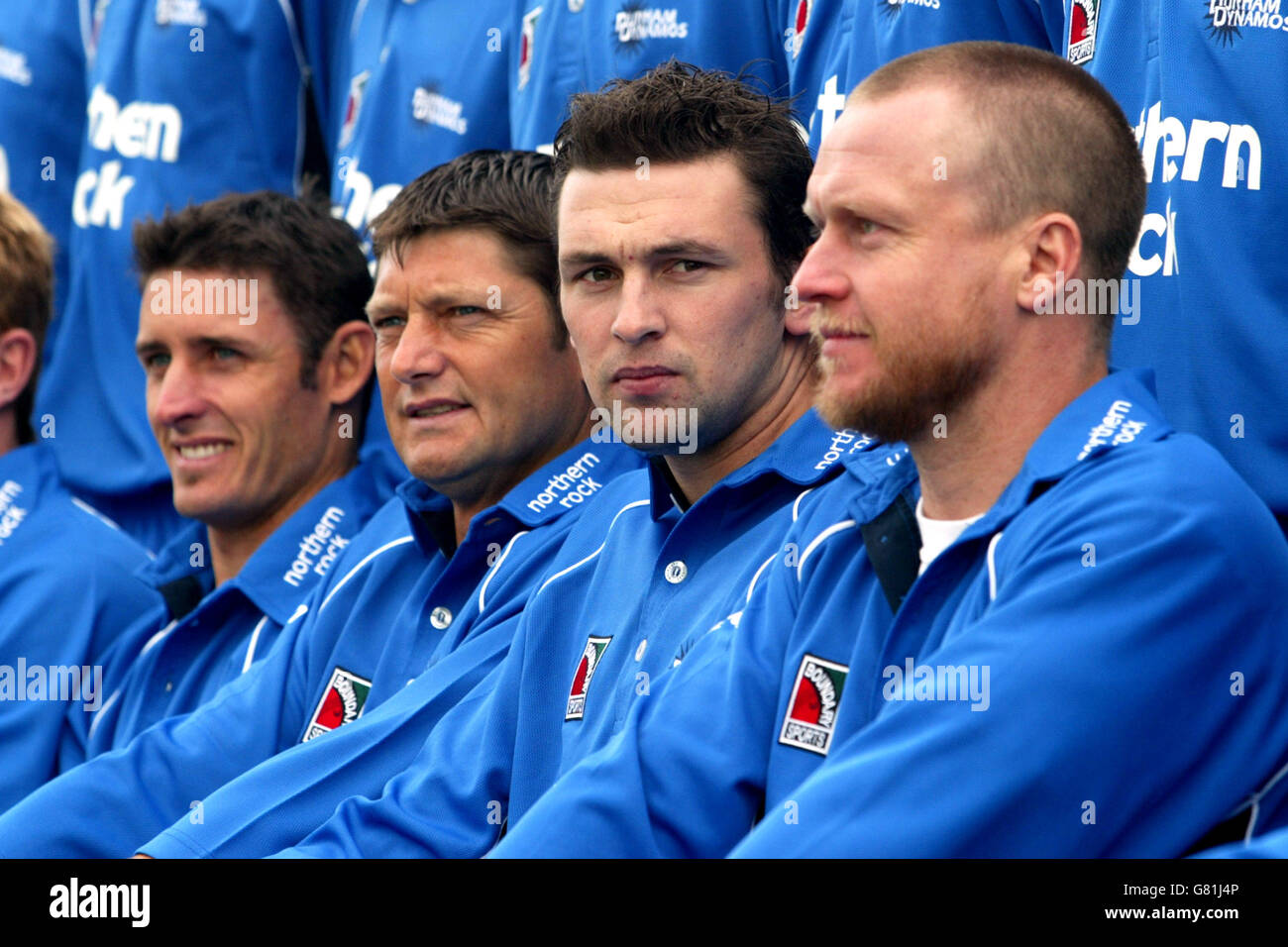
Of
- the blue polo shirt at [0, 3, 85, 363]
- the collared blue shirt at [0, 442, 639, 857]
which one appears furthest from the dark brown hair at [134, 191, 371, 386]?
the blue polo shirt at [0, 3, 85, 363]

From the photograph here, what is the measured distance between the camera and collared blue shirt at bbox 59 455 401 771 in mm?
3941

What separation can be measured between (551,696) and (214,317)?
1706 millimetres

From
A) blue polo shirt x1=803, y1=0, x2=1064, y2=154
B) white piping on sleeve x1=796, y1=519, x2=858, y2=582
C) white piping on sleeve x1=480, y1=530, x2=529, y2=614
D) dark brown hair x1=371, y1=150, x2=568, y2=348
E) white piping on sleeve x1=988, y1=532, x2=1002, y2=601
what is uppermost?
blue polo shirt x1=803, y1=0, x2=1064, y2=154

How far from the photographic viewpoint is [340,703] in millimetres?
3469

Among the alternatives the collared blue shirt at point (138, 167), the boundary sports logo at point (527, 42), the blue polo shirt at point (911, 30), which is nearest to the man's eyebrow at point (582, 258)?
the blue polo shirt at point (911, 30)

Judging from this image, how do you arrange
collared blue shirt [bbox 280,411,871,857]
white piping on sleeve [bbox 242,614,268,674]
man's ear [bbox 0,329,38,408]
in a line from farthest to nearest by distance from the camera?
man's ear [bbox 0,329,38,408], white piping on sleeve [bbox 242,614,268,674], collared blue shirt [bbox 280,411,871,857]

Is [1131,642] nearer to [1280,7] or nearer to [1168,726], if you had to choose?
[1168,726]

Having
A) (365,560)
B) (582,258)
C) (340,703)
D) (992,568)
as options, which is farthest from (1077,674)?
(365,560)

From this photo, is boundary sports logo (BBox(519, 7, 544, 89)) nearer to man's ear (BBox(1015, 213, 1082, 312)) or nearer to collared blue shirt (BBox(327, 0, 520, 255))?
collared blue shirt (BBox(327, 0, 520, 255))

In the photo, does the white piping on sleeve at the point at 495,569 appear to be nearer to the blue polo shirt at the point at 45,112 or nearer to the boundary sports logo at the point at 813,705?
the boundary sports logo at the point at 813,705

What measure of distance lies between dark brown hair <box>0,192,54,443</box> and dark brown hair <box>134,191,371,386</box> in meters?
0.42
